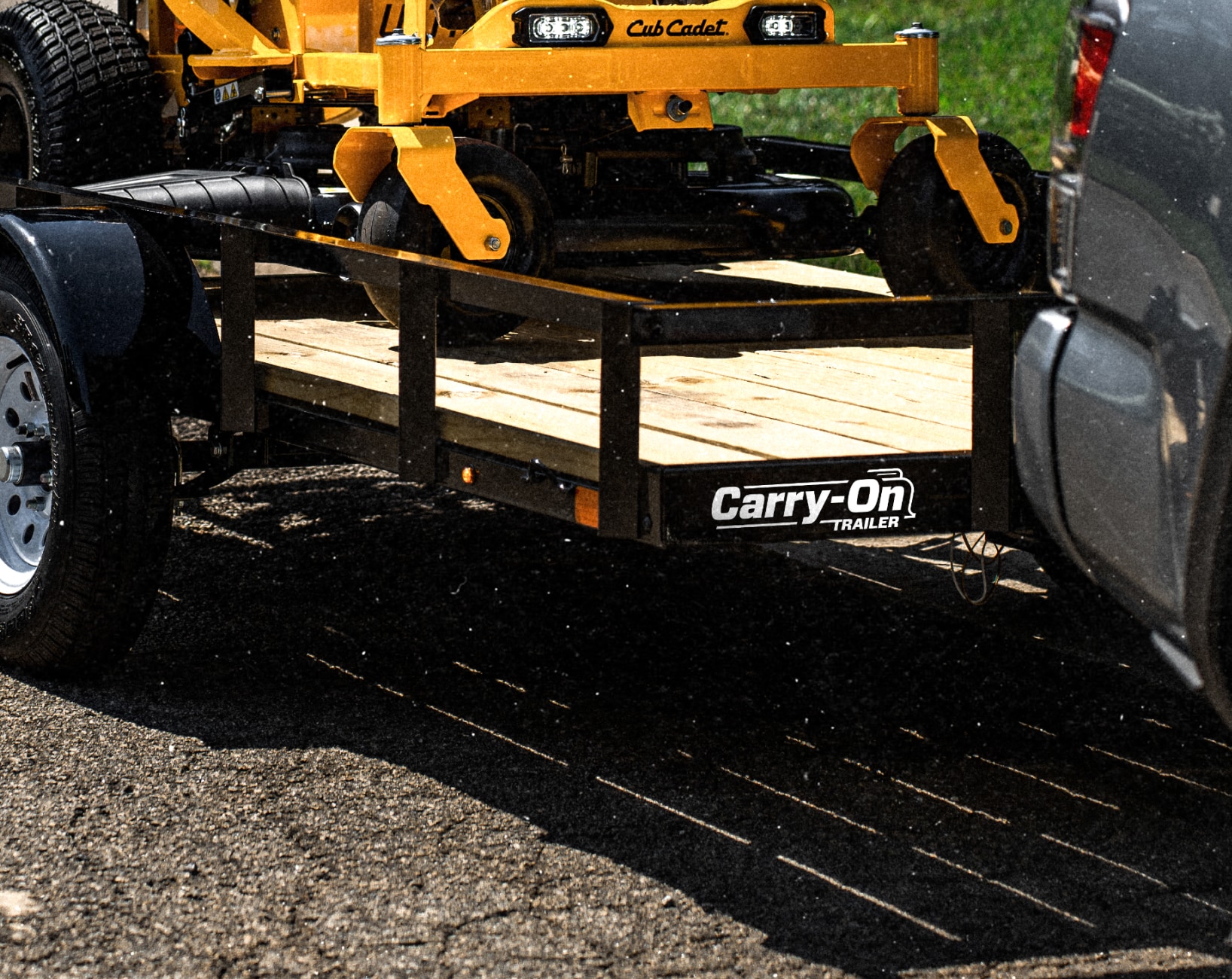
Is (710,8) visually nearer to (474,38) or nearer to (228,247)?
(474,38)

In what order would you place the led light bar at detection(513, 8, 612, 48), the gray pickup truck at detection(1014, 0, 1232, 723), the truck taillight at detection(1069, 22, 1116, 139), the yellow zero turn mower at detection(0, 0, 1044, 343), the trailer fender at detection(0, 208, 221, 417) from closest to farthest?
the gray pickup truck at detection(1014, 0, 1232, 723), the truck taillight at detection(1069, 22, 1116, 139), the trailer fender at detection(0, 208, 221, 417), the yellow zero turn mower at detection(0, 0, 1044, 343), the led light bar at detection(513, 8, 612, 48)

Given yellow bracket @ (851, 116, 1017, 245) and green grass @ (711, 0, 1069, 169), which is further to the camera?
green grass @ (711, 0, 1069, 169)

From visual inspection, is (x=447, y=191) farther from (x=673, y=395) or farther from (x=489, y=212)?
(x=673, y=395)

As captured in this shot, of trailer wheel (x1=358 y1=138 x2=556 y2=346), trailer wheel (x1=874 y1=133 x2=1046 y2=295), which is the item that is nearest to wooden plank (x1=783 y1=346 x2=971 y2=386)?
trailer wheel (x1=874 y1=133 x2=1046 y2=295)

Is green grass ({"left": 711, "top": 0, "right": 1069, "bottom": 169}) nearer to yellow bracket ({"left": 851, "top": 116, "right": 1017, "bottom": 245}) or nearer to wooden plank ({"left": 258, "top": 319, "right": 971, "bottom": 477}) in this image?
yellow bracket ({"left": 851, "top": 116, "right": 1017, "bottom": 245})

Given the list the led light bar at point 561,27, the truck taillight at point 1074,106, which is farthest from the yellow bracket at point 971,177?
the truck taillight at point 1074,106

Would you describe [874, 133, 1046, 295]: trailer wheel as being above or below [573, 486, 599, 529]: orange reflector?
above

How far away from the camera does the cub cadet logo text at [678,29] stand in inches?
218

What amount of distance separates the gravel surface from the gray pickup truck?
0.79 m

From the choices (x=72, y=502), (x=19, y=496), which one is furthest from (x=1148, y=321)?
(x=19, y=496)

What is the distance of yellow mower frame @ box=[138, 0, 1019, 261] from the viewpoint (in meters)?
5.17

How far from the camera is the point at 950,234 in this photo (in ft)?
19.0

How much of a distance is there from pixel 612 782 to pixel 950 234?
2118 mm

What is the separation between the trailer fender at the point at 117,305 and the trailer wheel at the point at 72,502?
3.0 inches
